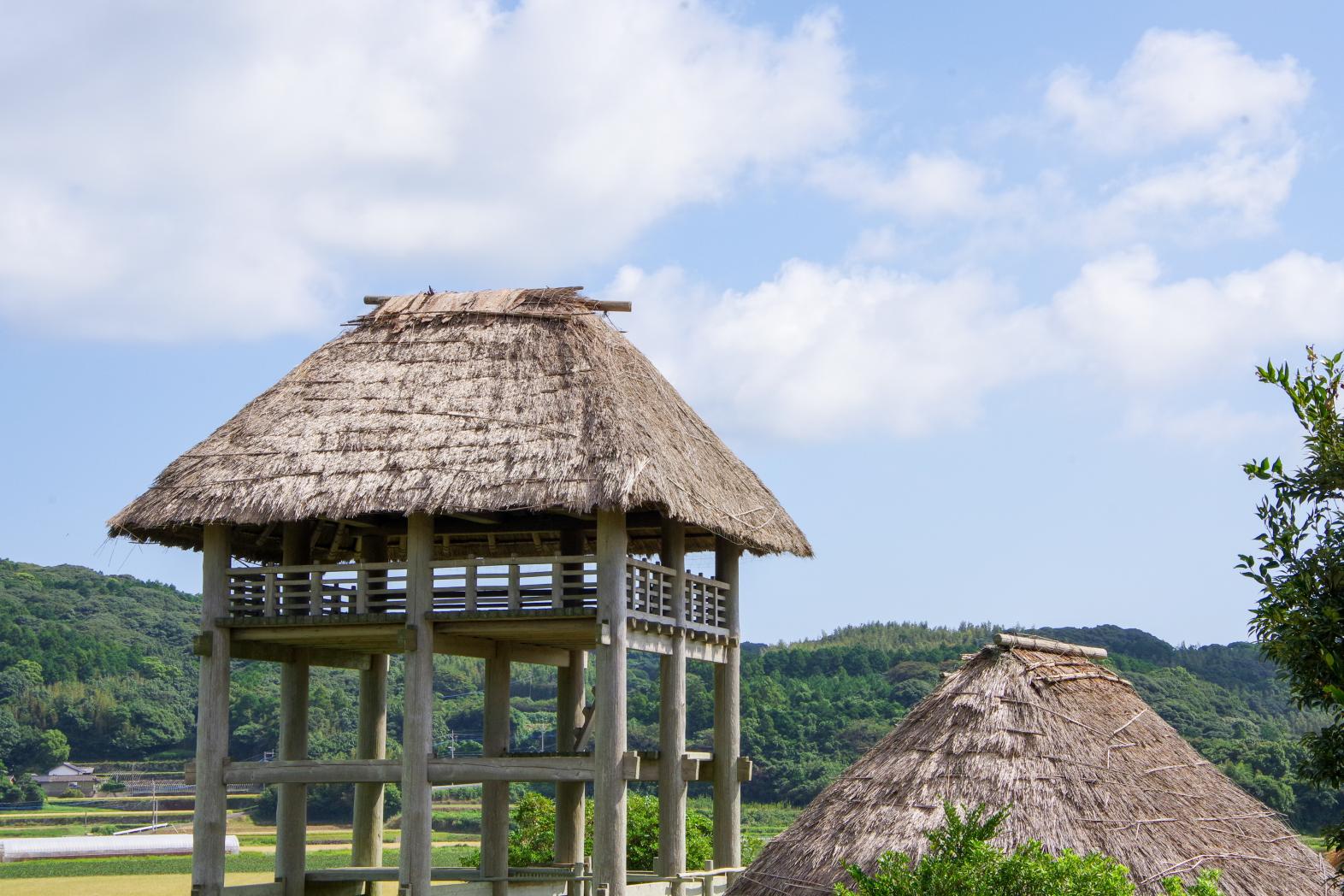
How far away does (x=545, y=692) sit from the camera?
71.2 metres

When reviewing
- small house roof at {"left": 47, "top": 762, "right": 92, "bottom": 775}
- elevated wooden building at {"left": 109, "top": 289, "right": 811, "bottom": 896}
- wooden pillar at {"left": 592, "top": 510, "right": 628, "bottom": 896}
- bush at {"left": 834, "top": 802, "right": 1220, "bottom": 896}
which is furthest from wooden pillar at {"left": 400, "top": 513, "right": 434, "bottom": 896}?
small house roof at {"left": 47, "top": 762, "right": 92, "bottom": 775}

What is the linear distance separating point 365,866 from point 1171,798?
10479 millimetres

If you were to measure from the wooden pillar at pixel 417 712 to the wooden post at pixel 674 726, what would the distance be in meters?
2.51

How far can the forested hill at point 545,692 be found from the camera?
4378 centimetres

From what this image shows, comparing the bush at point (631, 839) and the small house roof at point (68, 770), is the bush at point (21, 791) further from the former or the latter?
the bush at point (631, 839)

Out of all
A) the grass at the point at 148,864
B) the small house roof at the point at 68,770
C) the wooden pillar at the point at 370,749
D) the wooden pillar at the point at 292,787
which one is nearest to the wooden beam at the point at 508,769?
the wooden pillar at the point at 292,787

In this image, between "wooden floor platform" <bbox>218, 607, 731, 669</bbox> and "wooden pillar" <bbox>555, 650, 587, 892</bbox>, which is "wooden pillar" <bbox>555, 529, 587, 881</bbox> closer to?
"wooden pillar" <bbox>555, 650, 587, 892</bbox>

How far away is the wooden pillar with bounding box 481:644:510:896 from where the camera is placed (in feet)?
63.8

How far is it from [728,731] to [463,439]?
15.4 feet

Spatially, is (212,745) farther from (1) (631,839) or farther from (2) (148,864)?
(2) (148,864)

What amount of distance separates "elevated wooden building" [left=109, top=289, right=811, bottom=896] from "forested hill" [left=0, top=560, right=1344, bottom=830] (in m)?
19.9

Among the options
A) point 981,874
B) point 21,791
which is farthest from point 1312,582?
point 21,791

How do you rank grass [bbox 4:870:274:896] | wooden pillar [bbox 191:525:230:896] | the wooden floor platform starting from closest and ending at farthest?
the wooden floor platform < wooden pillar [bbox 191:525:230:896] < grass [bbox 4:870:274:896]

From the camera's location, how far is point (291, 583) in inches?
698
